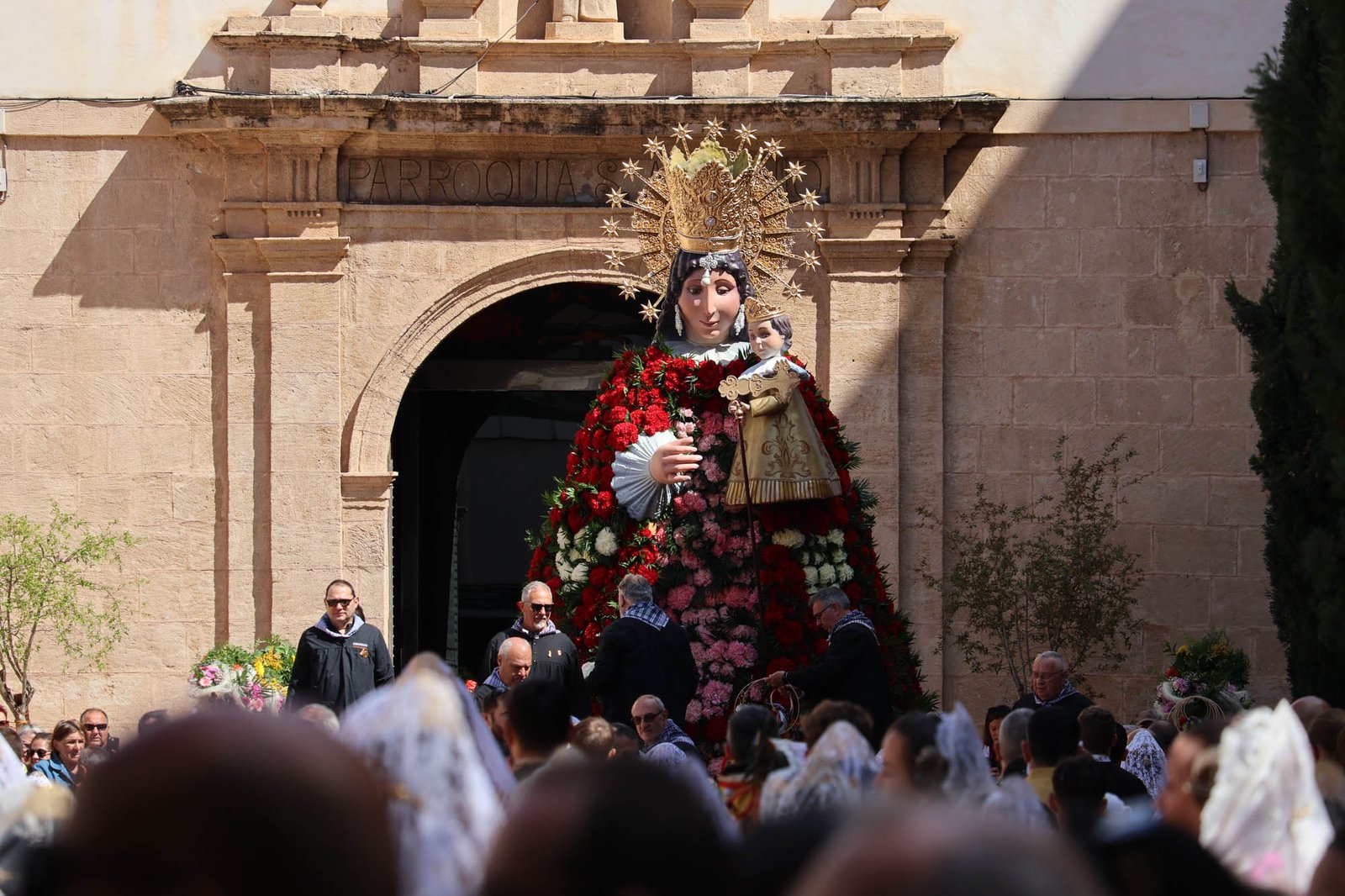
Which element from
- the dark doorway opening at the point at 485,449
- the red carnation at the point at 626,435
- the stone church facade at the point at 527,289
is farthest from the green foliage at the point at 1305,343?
the dark doorway opening at the point at 485,449

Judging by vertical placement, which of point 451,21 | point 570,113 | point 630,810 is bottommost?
point 630,810

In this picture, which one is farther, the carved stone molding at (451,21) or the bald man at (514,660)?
the carved stone molding at (451,21)

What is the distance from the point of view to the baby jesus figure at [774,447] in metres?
7.86

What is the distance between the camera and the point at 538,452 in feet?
57.6

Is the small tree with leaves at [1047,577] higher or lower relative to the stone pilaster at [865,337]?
lower

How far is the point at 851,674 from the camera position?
24.4 ft

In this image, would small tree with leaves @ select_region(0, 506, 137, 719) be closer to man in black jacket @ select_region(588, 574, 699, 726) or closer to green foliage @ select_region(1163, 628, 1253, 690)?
man in black jacket @ select_region(588, 574, 699, 726)

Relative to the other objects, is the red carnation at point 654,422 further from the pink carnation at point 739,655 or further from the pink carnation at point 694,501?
the pink carnation at point 739,655

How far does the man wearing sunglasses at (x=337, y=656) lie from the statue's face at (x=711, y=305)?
2564 millimetres

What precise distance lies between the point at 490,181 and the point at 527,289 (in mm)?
783

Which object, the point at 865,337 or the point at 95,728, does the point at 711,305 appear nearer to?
the point at 95,728

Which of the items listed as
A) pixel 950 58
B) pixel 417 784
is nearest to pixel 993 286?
pixel 950 58

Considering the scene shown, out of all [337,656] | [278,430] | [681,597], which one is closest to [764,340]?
[681,597]

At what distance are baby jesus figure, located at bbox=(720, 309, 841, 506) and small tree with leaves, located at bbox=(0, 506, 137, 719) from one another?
6556mm
